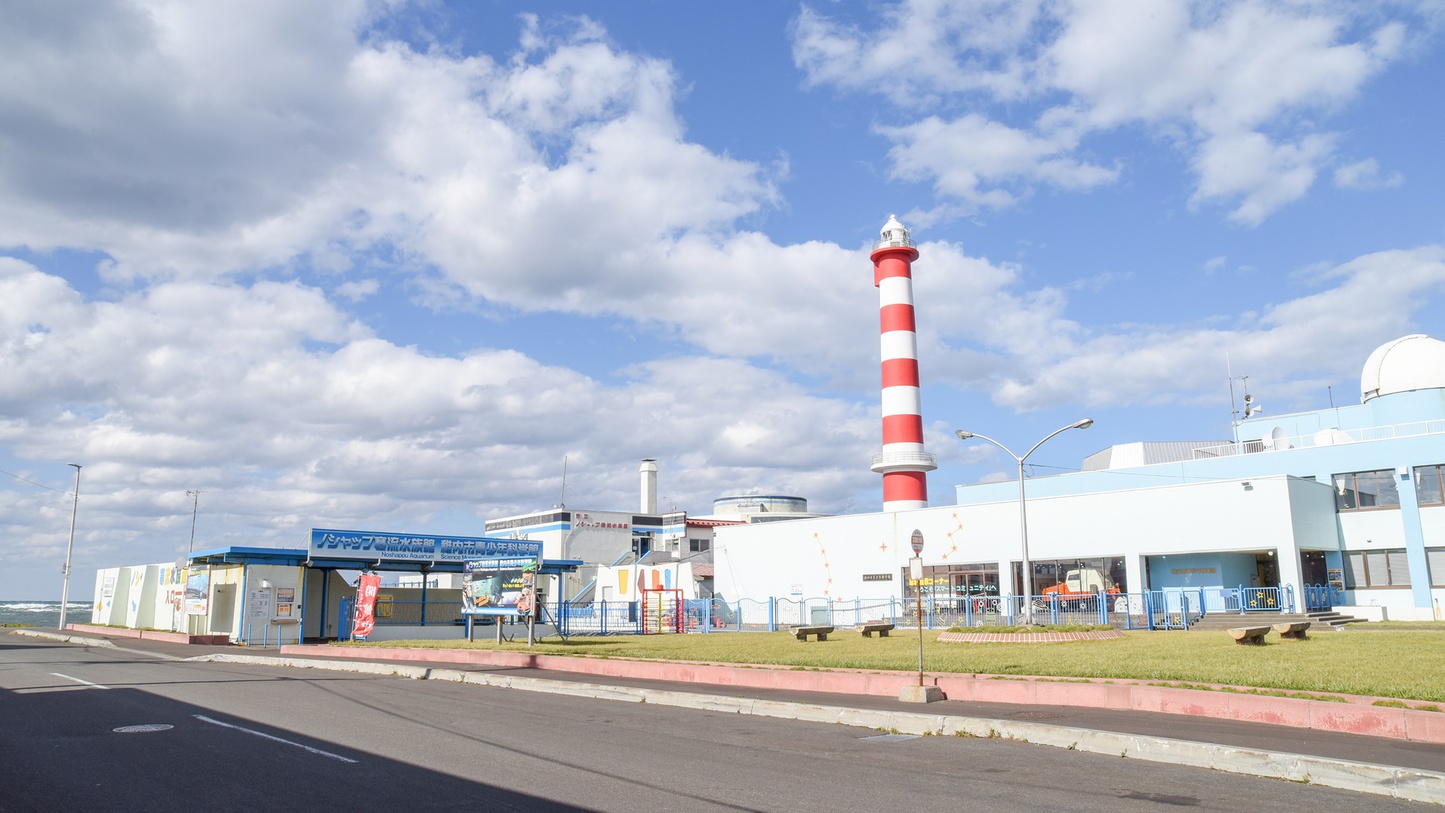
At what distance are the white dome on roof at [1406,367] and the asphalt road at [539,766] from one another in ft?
137

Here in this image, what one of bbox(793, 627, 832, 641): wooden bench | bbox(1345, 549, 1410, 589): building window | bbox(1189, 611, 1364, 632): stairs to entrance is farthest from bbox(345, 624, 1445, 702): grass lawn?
bbox(1345, 549, 1410, 589): building window

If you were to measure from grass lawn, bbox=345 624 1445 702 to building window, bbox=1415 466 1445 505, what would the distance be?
1431 centimetres

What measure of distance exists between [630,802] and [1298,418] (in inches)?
2030

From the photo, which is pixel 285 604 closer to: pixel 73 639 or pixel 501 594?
pixel 501 594

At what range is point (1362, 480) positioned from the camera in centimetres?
3725

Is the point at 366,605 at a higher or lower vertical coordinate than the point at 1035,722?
higher

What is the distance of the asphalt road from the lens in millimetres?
7527

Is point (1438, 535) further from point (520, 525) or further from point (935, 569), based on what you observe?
point (520, 525)

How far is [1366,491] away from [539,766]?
126 feet

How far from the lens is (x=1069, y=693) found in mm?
13109

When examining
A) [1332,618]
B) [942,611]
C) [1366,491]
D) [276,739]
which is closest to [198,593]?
[942,611]

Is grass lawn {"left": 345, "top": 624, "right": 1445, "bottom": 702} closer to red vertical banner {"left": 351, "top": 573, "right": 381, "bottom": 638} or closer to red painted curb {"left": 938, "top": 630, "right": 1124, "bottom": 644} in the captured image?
red painted curb {"left": 938, "top": 630, "right": 1124, "bottom": 644}

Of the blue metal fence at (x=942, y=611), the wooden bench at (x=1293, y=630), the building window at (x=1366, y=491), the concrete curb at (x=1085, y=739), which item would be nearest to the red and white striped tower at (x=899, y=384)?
the blue metal fence at (x=942, y=611)

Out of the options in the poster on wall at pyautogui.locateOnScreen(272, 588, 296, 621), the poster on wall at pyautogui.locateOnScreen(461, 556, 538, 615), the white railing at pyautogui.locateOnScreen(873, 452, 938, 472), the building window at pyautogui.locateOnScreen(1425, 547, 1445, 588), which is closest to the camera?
the poster on wall at pyautogui.locateOnScreen(461, 556, 538, 615)
